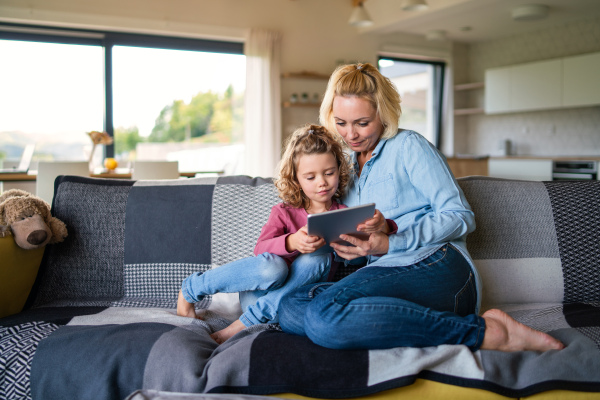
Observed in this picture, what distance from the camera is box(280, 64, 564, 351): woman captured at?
1321 mm

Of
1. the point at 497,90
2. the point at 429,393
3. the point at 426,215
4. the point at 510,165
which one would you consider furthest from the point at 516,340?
the point at 497,90

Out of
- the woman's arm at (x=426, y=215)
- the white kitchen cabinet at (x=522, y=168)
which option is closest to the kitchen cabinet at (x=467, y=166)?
the white kitchen cabinet at (x=522, y=168)

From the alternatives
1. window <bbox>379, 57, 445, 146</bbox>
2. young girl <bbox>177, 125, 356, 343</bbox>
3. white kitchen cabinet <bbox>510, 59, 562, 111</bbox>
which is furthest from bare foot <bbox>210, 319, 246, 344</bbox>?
window <bbox>379, 57, 445, 146</bbox>

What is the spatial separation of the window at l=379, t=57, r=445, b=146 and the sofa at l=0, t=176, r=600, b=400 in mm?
5964

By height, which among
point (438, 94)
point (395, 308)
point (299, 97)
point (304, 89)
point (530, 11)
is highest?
point (530, 11)

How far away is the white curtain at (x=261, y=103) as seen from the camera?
244 inches

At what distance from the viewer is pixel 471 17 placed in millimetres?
6105

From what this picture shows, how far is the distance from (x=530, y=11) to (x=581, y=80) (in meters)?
1.04

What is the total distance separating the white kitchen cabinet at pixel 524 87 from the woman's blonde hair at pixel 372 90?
206 inches

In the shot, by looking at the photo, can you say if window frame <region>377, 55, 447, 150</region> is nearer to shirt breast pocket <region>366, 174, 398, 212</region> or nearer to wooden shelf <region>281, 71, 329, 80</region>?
wooden shelf <region>281, 71, 329, 80</region>

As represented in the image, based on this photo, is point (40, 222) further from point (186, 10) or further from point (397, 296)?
point (186, 10)

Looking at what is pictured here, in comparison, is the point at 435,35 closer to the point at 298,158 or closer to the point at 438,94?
the point at 438,94

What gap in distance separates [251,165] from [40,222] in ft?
14.8

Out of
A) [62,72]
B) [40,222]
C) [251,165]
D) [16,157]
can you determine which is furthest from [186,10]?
Result: [40,222]
